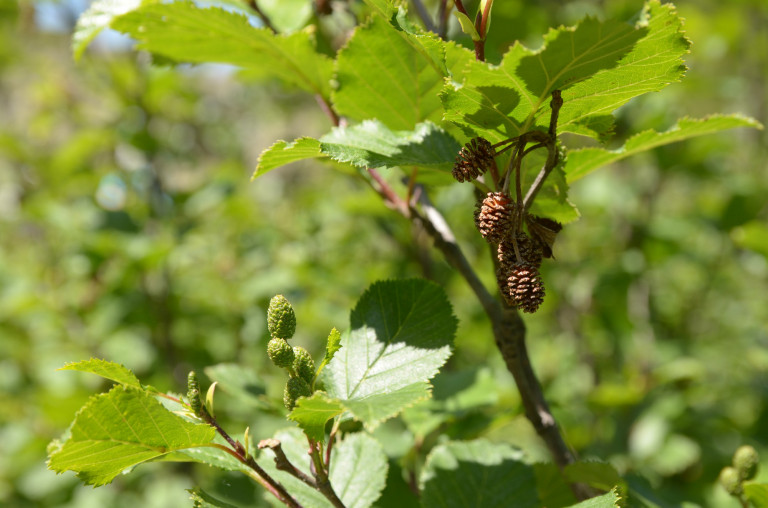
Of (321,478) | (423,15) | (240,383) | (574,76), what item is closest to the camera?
(574,76)

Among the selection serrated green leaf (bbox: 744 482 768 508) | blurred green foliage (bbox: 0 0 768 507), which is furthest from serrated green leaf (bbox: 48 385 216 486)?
blurred green foliage (bbox: 0 0 768 507)

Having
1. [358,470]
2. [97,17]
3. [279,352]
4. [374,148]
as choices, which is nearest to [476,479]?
[358,470]

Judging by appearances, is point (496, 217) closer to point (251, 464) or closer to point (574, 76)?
point (574, 76)

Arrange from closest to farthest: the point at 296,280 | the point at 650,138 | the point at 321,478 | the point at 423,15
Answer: the point at 321,478 → the point at 650,138 → the point at 423,15 → the point at 296,280

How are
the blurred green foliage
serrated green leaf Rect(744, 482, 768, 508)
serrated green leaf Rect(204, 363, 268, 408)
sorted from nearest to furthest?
serrated green leaf Rect(744, 482, 768, 508), serrated green leaf Rect(204, 363, 268, 408), the blurred green foliage

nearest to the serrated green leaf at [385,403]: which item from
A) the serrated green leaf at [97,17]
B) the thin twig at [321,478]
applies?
the thin twig at [321,478]

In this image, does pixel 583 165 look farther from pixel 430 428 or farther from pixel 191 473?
pixel 191 473

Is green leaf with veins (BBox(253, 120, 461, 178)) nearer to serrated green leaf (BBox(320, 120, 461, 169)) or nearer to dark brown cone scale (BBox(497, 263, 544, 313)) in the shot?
serrated green leaf (BBox(320, 120, 461, 169))
